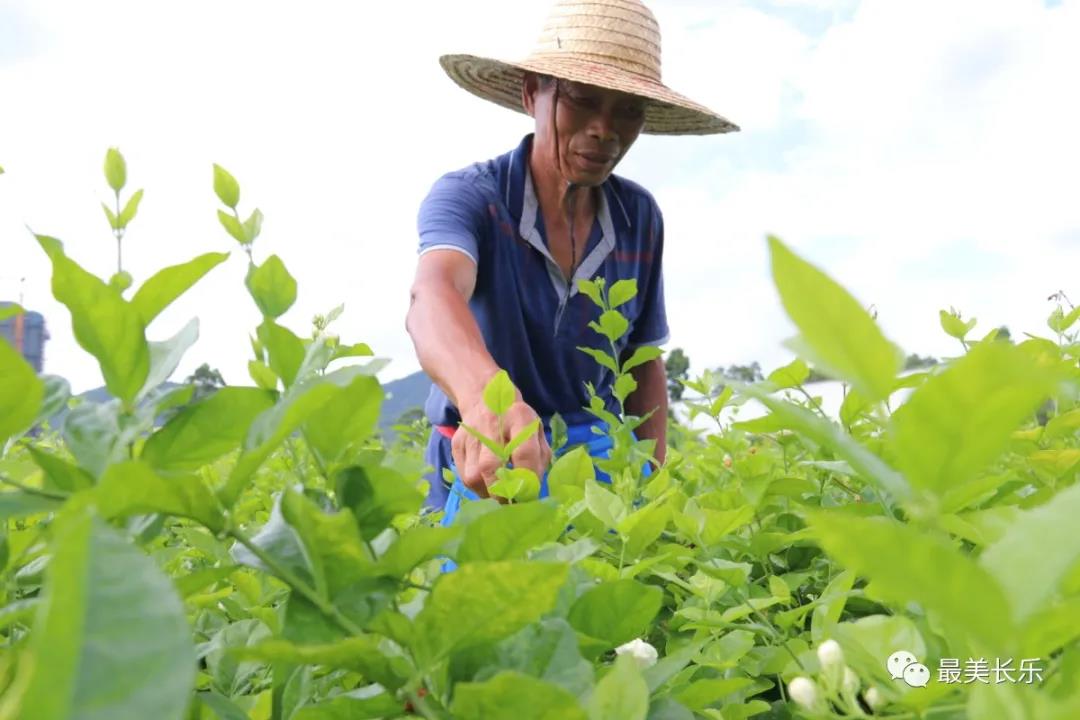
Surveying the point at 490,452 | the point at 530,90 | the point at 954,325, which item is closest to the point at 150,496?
the point at 490,452

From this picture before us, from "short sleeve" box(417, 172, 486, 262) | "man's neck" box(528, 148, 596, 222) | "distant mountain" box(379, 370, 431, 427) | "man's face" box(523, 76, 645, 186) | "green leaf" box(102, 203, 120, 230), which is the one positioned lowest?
"distant mountain" box(379, 370, 431, 427)

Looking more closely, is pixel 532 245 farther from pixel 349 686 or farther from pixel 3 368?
pixel 3 368

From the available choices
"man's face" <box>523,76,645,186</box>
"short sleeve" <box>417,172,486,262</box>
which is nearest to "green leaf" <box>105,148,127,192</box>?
"short sleeve" <box>417,172,486,262</box>

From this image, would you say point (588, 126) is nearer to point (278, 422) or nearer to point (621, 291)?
point (621, 291)

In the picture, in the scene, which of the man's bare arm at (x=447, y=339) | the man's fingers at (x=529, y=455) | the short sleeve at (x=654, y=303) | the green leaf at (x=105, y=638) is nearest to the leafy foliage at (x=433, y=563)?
the green leaf at (x=105, y=638)

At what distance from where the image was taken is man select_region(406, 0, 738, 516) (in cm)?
263

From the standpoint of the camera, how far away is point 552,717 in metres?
0.39

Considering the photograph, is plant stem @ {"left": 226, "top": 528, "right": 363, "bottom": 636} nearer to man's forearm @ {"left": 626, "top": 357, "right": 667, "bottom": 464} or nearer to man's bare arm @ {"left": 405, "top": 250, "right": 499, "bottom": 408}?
man's bare arm @ {"left": 405, "top": 250, "right": 499, "bottom": 408}

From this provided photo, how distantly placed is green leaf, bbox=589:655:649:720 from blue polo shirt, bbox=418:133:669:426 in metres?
2.24

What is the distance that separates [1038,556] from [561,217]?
2.63m

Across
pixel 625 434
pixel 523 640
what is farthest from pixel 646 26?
pixel 523 640

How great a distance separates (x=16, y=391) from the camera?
443mm

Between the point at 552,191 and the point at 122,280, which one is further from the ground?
the point at 552,191

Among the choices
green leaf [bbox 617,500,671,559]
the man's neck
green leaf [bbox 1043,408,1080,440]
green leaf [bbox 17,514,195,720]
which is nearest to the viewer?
green leaf [bbox 17,514,195,720]
